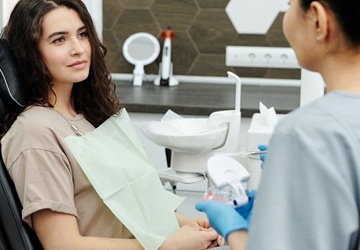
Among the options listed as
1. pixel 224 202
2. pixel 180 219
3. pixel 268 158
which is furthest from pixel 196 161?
pixel 268 158

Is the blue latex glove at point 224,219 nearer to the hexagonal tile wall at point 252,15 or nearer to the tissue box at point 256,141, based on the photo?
the tissue box at point 256,141

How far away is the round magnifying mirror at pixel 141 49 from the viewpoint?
146 inches

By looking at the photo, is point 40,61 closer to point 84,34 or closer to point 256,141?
point 84,34

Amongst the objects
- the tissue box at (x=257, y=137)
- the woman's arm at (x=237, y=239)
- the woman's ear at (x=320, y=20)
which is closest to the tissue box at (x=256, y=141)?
the tissue box at (x=257, y=137)

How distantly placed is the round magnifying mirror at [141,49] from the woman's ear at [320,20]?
8.98ft

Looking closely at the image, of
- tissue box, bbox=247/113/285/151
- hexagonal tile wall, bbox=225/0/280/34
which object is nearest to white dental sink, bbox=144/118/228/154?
tissue box, bbox=247/113/285/151

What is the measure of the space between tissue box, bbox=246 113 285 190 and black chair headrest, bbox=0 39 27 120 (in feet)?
2.35

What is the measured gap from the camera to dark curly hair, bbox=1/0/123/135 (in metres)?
1.87

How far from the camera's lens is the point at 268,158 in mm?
963

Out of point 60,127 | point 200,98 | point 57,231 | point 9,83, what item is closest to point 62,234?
point 57,231

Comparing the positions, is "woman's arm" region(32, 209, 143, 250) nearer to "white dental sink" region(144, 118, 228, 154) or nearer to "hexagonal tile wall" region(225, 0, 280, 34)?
"white dental sink" region(144, 118, 228, 154)

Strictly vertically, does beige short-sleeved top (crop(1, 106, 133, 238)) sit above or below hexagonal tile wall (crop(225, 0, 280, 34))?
above

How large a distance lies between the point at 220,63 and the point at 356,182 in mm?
2871

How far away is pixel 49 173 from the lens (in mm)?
1736
